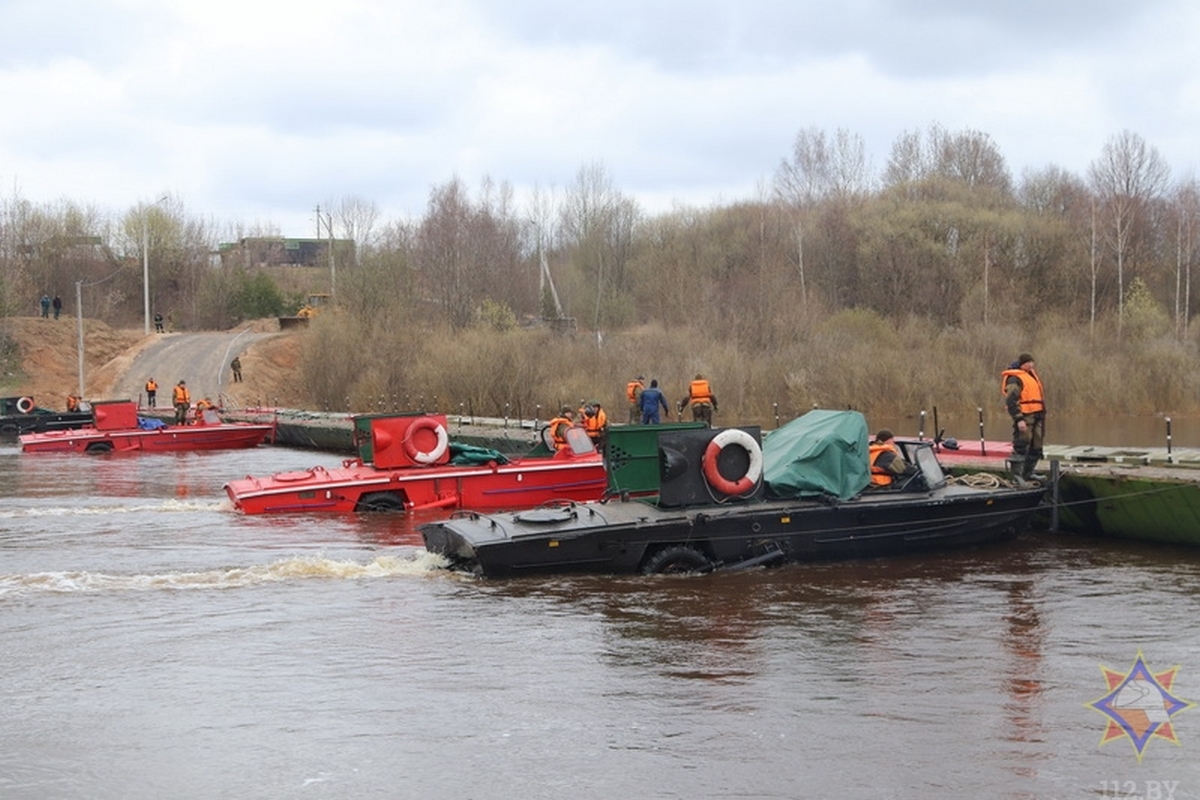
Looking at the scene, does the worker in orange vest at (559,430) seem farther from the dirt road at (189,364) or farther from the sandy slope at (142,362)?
the dirt road at (189,364)

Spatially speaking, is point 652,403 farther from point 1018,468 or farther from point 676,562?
point 676,562

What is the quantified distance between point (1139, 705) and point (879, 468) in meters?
6.84

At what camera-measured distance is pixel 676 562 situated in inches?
632

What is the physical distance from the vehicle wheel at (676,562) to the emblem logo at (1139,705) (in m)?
5.24

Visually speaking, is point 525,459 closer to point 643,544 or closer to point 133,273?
point 643,544

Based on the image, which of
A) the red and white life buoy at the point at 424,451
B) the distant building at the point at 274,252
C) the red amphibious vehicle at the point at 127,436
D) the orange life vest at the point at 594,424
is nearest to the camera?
the red and white life buoy at the point at 424,451

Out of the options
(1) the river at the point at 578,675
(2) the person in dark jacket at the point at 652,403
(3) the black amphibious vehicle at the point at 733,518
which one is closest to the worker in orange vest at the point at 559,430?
(2) the person in dark jacket at the point at 652,403

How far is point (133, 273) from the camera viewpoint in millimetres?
89688

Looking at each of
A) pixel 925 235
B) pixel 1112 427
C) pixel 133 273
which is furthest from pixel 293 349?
pixel 1112 427

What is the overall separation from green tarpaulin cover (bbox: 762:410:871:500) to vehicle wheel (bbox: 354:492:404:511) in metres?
7.47

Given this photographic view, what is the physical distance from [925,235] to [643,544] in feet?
160

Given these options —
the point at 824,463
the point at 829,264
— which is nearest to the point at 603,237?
the point at 829,264

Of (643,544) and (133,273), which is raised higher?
(133,273)

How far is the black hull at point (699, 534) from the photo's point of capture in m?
15.6
